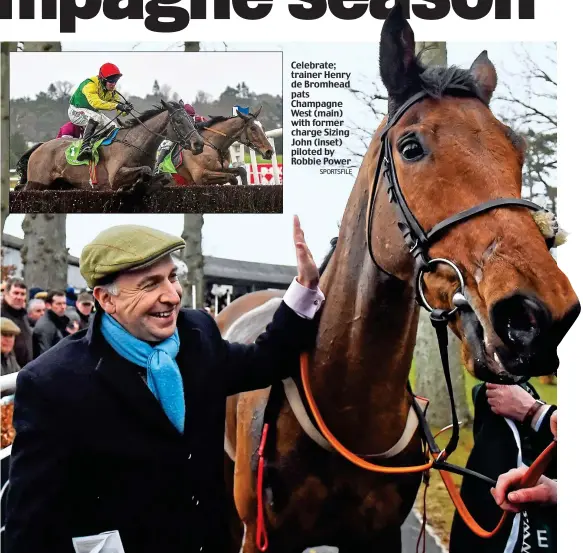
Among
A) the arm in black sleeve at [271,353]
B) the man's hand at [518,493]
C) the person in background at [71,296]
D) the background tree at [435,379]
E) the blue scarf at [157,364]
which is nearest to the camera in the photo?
the blue scarf at [157,364]

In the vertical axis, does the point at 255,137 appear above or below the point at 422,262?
above

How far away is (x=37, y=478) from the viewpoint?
6.57 ft

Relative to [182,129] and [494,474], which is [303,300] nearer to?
[182,129]

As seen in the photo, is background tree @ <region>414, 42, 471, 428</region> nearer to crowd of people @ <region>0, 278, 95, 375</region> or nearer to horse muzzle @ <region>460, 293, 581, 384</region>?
horse muzzle @ <region>460, 293, 581, 384</region>

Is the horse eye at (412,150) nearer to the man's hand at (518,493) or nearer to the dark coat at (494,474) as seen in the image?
the man's hand at (518,493)

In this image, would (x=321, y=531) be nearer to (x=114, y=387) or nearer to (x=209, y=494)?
(x=209, y=494)

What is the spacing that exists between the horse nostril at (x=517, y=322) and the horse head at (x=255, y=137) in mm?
1906

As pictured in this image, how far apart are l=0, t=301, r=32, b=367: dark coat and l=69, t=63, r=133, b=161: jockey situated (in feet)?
2.86

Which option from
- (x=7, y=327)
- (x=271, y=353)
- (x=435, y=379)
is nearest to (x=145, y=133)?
(x=7, y=327)

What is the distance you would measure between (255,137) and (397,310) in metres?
1.44

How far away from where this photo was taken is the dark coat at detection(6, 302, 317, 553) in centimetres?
203

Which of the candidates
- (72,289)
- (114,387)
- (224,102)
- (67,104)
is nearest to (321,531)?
(114,387)

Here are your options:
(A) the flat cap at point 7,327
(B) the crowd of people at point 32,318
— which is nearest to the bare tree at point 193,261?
(B) the crowd of people at point 32,318

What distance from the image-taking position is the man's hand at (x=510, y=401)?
2.98m
